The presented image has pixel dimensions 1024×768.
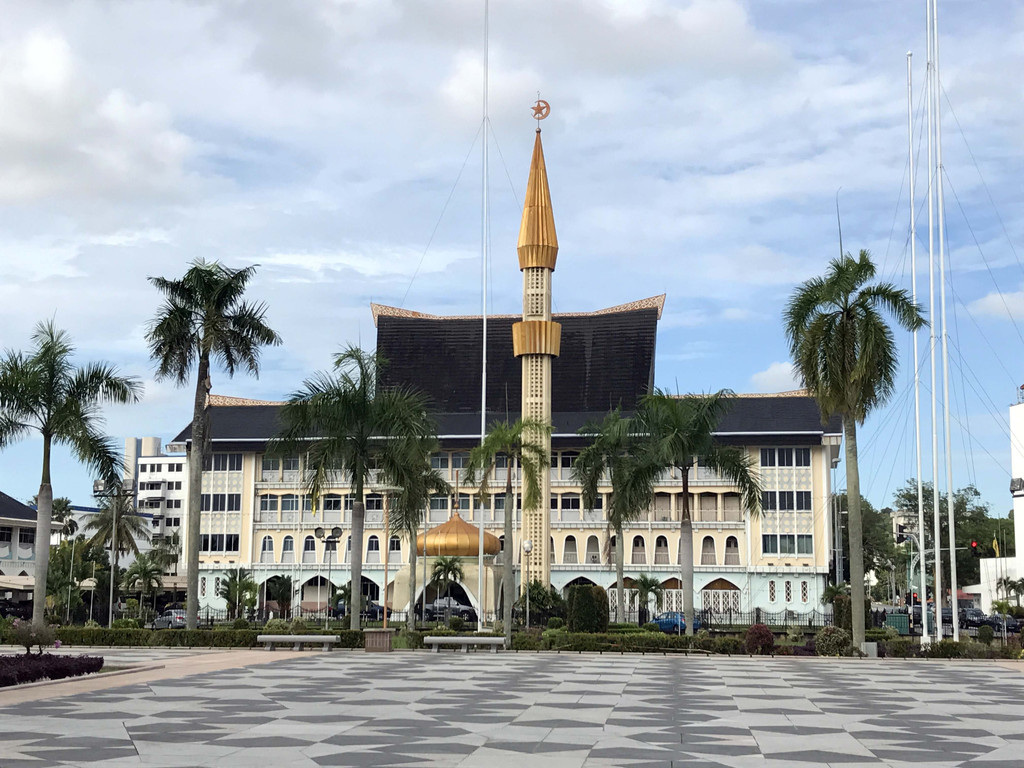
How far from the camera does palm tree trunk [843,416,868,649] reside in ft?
119

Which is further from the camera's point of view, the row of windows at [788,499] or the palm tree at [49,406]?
the row of windows at [788,499]

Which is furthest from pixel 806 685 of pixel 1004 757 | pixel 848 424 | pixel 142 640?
pixel 142 640

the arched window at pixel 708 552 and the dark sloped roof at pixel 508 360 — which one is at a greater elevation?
the dark sloped roof at pixel 508 360

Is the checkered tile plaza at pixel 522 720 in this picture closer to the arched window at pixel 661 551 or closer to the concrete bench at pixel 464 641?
the concrete bench at pixel 464 641

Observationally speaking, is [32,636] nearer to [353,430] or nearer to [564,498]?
[353,430]

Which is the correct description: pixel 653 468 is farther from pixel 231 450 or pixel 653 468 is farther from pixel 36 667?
pixel 231 450

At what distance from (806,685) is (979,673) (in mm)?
8419

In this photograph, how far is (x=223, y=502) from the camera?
9050 centimetres

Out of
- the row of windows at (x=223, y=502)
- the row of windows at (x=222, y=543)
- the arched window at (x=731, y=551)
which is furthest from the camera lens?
the row of windows at (x=223, y=502)

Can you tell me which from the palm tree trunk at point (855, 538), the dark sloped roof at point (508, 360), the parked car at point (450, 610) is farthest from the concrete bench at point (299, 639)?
the dark sloped roof at point (508, 360)

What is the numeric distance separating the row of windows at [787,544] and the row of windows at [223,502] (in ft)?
129

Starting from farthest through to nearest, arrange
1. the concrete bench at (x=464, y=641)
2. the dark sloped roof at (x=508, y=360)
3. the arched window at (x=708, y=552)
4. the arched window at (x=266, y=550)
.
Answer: the dark sloped roof at (x=508, y=360) → the arched window at (x=266, y=550) → the arched window at (x=708, y=552) → the concrete bench at (x=464, y=641)

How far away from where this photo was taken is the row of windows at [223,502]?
9031 centimetres

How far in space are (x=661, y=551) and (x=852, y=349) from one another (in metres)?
50.0
